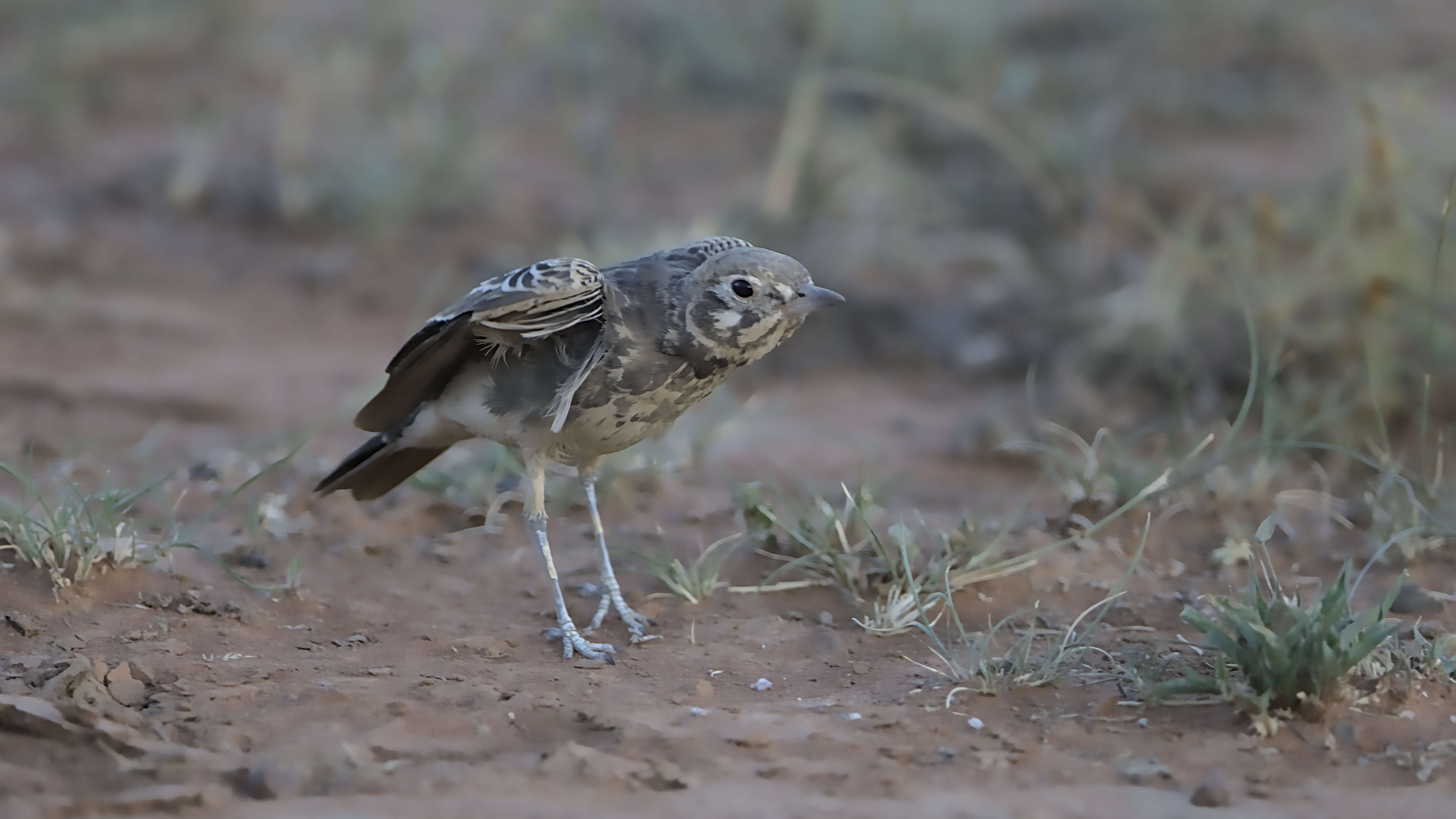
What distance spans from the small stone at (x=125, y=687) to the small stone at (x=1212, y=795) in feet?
8.21

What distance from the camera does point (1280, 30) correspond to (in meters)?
10.9

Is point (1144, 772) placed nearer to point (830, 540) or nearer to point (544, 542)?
point (830, 540)

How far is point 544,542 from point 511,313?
2.62ft

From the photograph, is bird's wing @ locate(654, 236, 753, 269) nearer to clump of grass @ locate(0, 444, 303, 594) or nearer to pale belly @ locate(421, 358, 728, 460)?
pale belly @ locate(421, 358, 728, 460)

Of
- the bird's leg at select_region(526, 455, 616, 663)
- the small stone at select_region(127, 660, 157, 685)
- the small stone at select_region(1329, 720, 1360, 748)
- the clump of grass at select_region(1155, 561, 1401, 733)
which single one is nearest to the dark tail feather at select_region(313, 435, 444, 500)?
the bird's leg at select_region(526, 455, 616, 663)

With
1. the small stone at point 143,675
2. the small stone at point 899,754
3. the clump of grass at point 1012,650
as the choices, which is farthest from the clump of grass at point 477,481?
the small stone at point 899,754

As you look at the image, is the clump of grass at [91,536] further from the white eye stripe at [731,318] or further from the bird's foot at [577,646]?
the white eye stripe at [731,318]

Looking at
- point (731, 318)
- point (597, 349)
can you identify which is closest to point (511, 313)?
point (597, 349)

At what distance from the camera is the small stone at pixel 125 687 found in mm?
3270

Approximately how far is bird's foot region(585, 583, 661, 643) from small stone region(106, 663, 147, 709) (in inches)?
51.5

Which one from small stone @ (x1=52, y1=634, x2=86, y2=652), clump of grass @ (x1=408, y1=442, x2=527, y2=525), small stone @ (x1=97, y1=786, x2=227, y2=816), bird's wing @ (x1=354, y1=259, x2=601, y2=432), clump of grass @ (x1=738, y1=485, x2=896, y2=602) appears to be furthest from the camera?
clump of grass @ (x1=408, y1=442, x2=527, y2=525)

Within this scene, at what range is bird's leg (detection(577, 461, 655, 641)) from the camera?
4.11m

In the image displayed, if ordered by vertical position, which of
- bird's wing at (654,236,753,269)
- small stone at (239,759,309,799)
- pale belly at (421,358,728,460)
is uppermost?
bird's wing at (654,236,753,269)

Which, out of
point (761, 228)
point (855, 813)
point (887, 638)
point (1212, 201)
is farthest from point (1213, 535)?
point (1212, 201)
